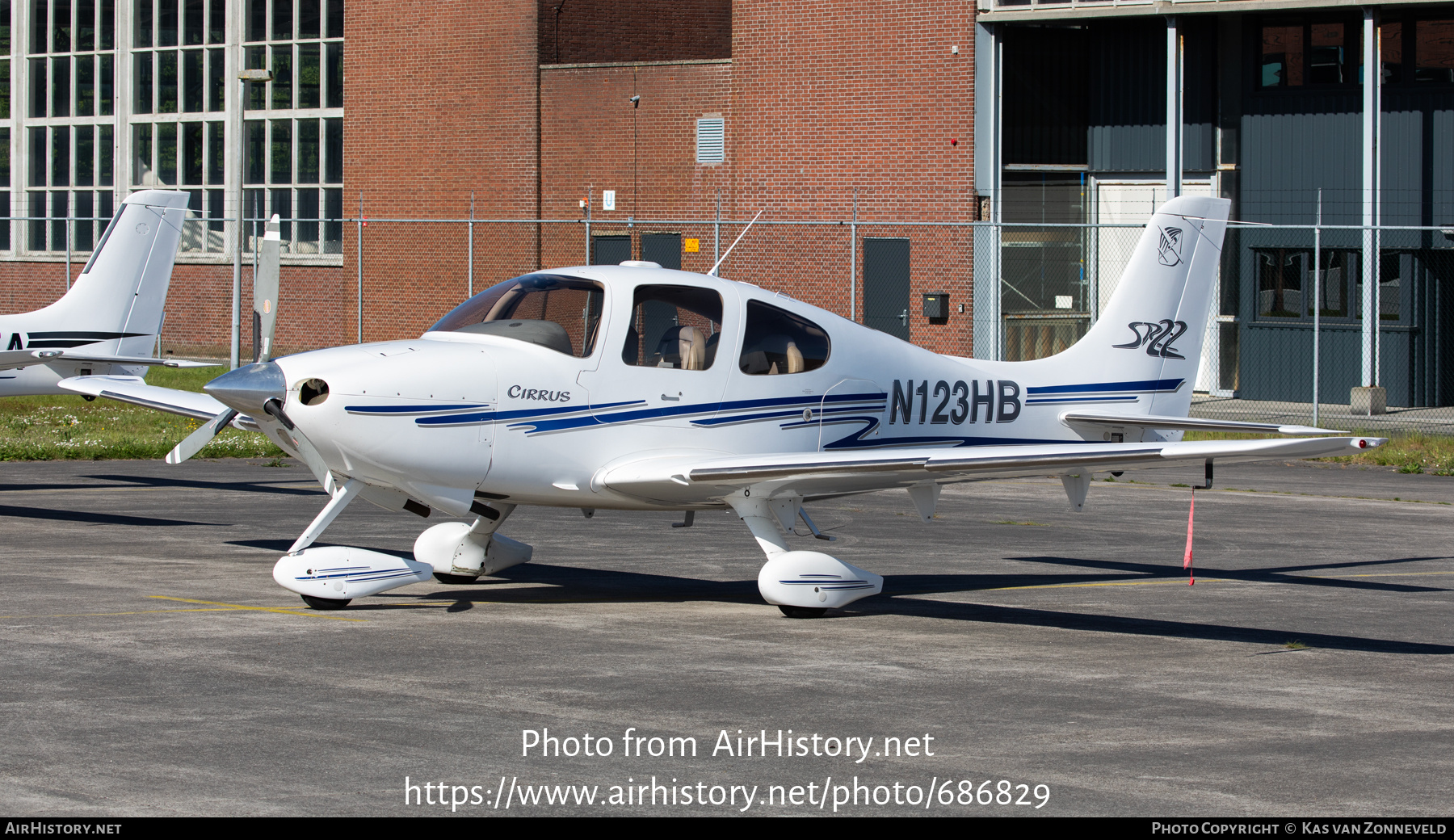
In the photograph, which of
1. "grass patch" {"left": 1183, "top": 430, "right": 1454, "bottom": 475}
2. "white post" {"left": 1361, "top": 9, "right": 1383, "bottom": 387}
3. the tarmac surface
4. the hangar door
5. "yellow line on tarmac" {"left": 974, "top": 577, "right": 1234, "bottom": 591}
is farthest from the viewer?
the hangar door

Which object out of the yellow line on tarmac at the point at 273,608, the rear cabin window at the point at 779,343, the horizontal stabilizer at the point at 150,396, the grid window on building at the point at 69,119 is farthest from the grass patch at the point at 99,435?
the grid window on building at the point at 69,119

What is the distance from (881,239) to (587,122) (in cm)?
695

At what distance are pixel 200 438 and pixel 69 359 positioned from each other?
5.80m

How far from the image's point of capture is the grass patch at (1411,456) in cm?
2016

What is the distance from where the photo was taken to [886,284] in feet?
97.5

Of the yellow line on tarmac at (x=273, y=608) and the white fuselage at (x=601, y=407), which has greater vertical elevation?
the white fuselage at (x=601, y=407)

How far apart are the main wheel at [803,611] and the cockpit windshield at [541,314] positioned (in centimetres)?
199

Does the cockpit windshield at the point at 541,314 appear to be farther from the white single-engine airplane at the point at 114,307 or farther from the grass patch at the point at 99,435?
the grass patch at the point at 99,435

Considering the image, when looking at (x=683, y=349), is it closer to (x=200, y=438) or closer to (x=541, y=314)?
(x=541, y=314)

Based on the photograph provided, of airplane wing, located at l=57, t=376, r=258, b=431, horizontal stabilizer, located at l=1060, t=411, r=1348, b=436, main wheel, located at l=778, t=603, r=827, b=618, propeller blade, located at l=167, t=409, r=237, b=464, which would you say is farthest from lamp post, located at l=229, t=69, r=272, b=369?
main wheel, located at l=778, t=603, r=827, b=618

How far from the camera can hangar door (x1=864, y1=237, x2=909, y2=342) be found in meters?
29.5

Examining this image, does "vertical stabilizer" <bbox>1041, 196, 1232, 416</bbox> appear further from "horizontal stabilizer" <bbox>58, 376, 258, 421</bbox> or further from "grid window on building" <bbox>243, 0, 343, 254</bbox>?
"grid window on building" <bbox>243, 0, 343, 254</bbox>

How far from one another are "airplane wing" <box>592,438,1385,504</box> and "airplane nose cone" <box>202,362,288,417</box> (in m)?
2.00
